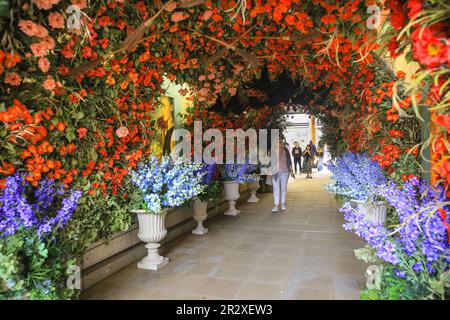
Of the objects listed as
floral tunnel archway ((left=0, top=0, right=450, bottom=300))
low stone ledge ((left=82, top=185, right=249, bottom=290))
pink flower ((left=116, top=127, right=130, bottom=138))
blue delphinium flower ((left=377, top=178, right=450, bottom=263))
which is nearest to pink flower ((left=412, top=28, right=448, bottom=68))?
floral tunnel archway ((left=0, top=0, right=450, bottom=300))

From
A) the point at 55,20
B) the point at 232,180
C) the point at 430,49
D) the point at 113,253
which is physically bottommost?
the point at 113,253

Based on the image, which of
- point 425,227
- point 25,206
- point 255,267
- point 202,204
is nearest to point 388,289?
point 425,227

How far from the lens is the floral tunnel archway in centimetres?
178

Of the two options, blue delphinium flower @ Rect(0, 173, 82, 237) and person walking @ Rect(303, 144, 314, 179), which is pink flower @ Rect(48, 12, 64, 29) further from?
person walking @ Rect(303, 144, 314, 179)

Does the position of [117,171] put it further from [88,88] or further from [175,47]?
[175,47]

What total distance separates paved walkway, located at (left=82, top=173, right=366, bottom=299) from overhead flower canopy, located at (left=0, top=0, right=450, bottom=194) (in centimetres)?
98

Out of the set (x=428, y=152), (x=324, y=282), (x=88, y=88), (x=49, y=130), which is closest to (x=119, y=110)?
(x=88, y=88)

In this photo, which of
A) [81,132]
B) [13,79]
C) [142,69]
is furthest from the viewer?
[142,69]

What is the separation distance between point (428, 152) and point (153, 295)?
241 cm

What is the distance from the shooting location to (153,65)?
3299 mm

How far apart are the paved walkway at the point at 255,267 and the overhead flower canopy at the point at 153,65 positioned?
0.98 metres

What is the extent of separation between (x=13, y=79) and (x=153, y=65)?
5.16ft

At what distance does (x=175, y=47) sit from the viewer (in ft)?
10.5

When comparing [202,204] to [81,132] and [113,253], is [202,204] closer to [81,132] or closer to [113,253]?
[113,253]
